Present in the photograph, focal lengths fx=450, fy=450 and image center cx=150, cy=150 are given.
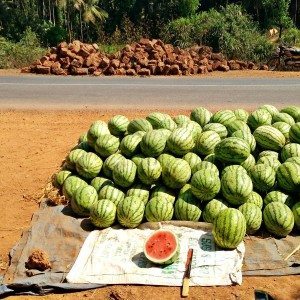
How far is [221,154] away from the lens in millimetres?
6047

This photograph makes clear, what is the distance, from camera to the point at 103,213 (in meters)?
5.75

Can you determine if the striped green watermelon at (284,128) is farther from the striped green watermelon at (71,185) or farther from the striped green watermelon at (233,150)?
the striped green watermelon at (71,185)

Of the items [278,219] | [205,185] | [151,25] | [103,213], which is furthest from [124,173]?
[151,25]

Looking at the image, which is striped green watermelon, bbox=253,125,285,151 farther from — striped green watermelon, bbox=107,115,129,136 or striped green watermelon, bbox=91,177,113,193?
striped green watermelon, bbox=91,177,113,193

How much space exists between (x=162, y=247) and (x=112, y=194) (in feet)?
4.02

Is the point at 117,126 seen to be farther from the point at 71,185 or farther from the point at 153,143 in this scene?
the point at 71,185

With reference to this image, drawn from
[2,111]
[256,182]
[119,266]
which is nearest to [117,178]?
[119,266]

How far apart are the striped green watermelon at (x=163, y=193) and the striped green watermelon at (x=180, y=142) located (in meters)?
0.57

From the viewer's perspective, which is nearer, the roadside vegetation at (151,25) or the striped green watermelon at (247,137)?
the striped green watermelon at (247,137)

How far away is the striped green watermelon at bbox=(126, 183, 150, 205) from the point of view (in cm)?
600

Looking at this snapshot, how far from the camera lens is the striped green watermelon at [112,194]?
6.03 m

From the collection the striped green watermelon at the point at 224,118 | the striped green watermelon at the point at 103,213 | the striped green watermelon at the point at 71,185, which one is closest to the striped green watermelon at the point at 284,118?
the striped green watermelon at the point at 224,118

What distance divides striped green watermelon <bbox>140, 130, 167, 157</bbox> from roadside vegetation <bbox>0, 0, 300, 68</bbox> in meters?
15.8

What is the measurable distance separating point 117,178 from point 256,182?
6.07 feet
